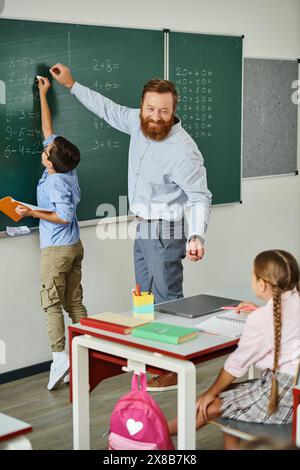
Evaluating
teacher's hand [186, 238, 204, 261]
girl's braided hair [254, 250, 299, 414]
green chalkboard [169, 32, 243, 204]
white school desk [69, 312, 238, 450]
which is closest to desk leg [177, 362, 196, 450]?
white school desk [69, 312, 238, 450]

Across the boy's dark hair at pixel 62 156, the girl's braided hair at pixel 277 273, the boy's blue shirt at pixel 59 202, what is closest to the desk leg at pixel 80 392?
the girl's braided hair at pixel 277 273

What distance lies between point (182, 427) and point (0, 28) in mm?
2436

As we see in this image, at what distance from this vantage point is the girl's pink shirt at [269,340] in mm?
2539

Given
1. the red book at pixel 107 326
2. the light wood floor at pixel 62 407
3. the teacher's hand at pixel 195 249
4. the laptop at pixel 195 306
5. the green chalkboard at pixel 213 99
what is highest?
the green chalkboard at pixel 213 99

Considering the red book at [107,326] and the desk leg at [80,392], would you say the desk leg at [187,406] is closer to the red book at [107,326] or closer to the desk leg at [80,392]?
the red book at [107,326]

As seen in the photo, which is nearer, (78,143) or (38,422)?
(38,422)

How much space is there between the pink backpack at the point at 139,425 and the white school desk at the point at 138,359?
7 cm

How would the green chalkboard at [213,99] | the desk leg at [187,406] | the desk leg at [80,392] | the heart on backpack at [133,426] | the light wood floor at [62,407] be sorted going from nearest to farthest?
the desk leg at [187,406] → the heart on backpack at [133,426] → the desk leg at [80,392] → the light wood floor at [62,407] → the green chalkboard at [213,99]

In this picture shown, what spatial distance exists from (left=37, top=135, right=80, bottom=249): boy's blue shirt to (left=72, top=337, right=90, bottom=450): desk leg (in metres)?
1.36

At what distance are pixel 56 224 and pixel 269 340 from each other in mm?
1876

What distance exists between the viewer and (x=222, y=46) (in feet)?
17.3

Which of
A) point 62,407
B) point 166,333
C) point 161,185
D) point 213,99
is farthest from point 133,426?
point 213,99
